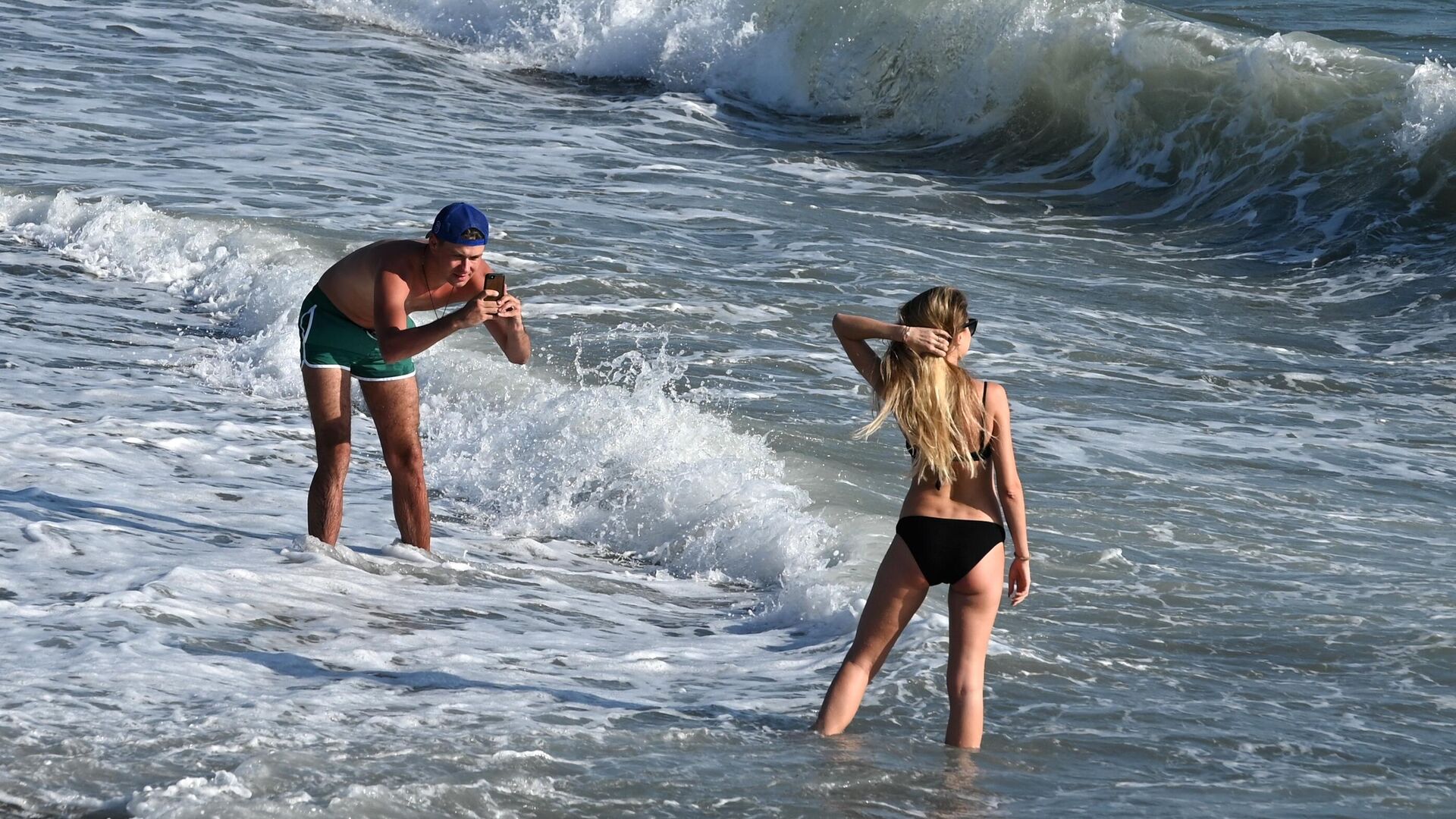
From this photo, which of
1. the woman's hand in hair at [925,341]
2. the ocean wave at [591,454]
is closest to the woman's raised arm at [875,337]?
the woman's hand in hair at [925,341]

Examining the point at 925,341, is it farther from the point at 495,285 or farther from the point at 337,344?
the point at 337,344

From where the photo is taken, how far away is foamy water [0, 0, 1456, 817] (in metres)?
5.05

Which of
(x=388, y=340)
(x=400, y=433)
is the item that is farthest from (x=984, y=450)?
(x=400, y=433)

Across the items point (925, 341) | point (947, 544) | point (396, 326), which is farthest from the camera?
point (396, 326)

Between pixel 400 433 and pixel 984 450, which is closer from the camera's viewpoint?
pixel 984 450

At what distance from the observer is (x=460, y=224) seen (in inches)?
234

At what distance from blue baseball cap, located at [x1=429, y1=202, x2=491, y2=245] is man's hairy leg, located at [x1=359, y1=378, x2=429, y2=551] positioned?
818 mm

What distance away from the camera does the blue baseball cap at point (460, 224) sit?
5953 millimetres

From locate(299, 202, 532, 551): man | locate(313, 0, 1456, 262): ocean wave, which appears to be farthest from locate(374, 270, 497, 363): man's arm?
locate(313, 0, 1456, 262): ocean wave

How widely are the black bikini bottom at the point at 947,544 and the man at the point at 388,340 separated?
1.71m

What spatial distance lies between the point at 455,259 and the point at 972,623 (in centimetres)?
240

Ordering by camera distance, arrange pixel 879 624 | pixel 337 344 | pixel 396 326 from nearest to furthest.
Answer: pixel 879 624 → pixel 396 326 → pixel 337 344

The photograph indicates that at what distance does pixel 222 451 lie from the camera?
336 inches

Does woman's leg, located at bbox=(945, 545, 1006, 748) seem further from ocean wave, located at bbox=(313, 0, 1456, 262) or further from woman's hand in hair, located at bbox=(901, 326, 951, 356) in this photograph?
ocean wave, located at bbox=(313, 0, 1456, 262)
